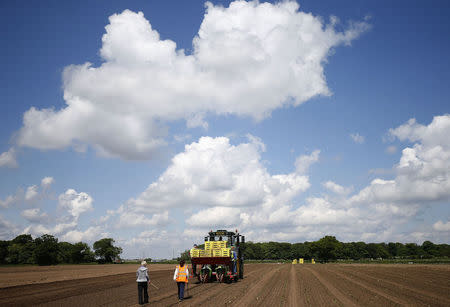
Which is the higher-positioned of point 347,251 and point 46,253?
point 46,253

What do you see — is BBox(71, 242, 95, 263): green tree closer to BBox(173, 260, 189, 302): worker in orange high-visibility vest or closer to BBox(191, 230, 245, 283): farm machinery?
BBox(191, 230, 245, 283): farm machinery

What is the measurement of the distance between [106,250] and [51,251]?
28.8m

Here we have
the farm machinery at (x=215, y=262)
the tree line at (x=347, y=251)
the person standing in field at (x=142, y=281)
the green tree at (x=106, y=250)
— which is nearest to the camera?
the person standing in field at (x=142, y=281)

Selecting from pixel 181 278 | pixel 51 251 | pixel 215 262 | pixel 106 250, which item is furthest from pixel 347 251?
pixel 181 278

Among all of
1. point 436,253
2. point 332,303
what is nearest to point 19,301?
point 332,303

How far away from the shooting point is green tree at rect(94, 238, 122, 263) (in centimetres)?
10762

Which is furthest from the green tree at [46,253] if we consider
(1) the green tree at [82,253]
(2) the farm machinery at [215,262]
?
(2) the farm machinery at [215,262]

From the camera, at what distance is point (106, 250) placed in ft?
356

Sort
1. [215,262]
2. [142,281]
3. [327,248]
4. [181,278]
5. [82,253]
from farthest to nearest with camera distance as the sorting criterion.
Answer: [327,248], [82,253], [215,262], [181,278], [142,281]

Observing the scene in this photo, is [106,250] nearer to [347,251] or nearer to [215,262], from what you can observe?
[215,262]

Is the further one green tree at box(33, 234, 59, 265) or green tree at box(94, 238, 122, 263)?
green tree at box(94, 238, 122, 263)

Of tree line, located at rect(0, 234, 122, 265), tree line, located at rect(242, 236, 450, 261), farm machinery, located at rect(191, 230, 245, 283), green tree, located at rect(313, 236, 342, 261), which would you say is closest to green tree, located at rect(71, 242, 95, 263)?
tree line, located at rect(0, 234, 122, 265)

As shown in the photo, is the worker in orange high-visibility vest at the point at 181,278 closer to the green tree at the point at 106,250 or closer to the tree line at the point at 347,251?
the green tree at the point at 106,250

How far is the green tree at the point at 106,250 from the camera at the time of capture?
353 feet
